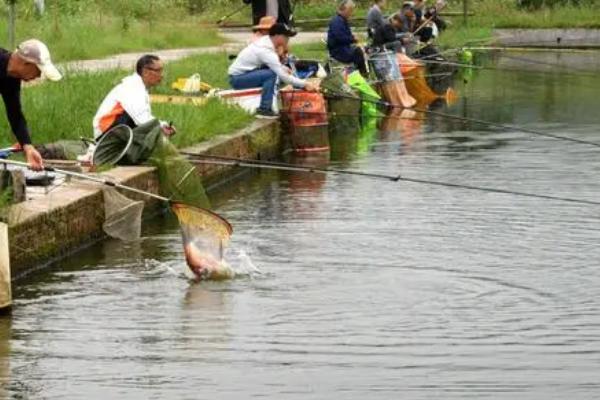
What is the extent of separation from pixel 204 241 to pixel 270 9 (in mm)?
13448

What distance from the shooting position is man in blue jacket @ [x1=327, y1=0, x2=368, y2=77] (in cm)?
2542

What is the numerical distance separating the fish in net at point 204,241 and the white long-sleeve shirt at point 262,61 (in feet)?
23.4

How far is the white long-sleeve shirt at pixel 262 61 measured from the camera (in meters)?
19.3

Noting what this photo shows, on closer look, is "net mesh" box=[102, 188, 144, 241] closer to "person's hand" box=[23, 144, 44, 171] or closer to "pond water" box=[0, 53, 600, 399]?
"pond water" box=[0, 53, 600, 399]

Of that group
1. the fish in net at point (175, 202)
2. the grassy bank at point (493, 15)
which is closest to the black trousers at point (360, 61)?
the fish in net at point (175, 202)

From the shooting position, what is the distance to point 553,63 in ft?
123

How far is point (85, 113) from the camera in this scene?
53.9 ft

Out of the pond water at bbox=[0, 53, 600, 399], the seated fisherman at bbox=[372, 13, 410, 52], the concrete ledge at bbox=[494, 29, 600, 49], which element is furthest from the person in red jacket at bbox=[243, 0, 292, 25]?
the concrete ledge at bbox=[494, 29, 600, 49]

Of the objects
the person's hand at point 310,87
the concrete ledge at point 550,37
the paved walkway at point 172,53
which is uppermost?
the person's hand at point 310,87

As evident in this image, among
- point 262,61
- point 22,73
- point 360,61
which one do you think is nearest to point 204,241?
point 22,73

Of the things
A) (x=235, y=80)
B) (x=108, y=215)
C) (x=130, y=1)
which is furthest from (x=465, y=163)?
(x=130, y=1)

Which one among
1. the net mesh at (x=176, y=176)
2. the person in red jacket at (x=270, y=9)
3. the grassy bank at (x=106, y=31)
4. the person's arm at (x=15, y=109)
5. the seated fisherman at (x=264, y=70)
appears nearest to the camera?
the person's arm at (x=15, y=109)

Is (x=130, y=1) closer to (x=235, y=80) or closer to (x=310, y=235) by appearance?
(x=235, y=80)

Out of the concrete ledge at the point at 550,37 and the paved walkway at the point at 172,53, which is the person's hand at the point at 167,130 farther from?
the concrete ledge at the point at 550,37
